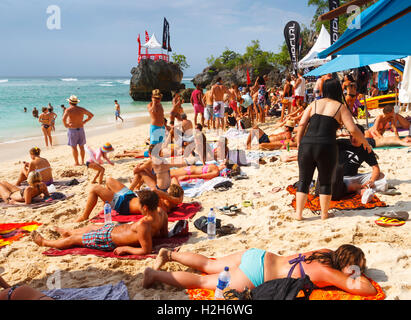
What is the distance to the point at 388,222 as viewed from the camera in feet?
10.4

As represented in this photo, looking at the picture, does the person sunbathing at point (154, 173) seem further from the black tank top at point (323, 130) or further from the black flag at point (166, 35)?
the black flag at point (166, 35)

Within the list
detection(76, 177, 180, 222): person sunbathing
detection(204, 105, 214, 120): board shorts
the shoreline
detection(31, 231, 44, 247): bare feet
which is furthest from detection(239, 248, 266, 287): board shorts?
the shoreline

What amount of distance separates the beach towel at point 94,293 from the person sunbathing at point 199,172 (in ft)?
11.1

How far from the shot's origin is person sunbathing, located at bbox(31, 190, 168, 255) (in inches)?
126

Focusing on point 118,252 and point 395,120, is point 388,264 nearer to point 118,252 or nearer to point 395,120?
point 118,252

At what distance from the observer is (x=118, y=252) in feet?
10.6

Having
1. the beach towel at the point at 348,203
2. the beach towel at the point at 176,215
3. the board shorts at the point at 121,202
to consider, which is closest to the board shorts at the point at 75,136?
the beach towel at the point at 176,215

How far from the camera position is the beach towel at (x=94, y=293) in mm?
2479

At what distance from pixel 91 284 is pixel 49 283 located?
1.31 ft

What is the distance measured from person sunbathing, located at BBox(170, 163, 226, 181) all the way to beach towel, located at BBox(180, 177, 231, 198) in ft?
0.47

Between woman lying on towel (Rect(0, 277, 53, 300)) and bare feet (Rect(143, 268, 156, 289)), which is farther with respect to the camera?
bare feet (Rect(143, 268, 156, 289))

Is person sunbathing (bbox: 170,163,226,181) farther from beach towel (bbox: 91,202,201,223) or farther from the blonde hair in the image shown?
the blonde hair

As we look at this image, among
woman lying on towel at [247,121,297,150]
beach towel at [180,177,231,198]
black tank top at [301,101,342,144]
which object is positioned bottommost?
beach towel at [180,177,231,198]

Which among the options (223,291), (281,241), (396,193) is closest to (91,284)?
(223,291)
